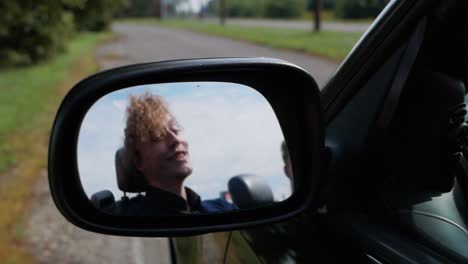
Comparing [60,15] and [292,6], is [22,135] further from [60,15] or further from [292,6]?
[292,6]

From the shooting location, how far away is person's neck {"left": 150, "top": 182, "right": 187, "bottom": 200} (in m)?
1.40

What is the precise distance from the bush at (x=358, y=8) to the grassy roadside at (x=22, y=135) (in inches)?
107

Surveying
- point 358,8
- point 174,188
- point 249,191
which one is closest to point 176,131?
point 174,188

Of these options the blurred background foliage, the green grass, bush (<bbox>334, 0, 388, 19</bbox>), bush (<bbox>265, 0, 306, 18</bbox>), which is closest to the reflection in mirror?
the blurred background foliage

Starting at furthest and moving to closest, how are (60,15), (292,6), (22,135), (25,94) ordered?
(292,6), (25,94), (22,135), (60,15)

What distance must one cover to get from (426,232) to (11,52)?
18.7 m

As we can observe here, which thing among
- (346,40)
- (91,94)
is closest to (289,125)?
(91,94)

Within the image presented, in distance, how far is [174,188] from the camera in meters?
1.41

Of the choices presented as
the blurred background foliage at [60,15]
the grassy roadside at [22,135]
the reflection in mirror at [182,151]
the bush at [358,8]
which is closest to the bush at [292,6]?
the blurred background foliage at [60,15]

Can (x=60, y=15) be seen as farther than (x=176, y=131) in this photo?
Yes

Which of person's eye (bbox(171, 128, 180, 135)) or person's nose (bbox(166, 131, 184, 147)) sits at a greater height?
person's eye (bbox(171, 128, 180, 135))

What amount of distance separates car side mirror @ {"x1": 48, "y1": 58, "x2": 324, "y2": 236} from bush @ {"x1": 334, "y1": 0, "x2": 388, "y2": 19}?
1.07 m

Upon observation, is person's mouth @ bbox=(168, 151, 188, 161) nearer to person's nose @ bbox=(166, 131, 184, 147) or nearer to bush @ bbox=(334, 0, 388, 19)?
person's nose @ bbox=(166, 131, 184, 147)

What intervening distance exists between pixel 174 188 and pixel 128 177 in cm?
11
